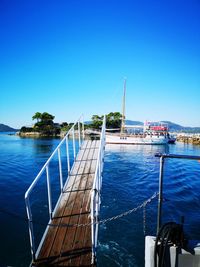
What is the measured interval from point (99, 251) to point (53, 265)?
2441 millimetres

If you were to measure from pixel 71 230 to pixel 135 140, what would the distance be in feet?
136

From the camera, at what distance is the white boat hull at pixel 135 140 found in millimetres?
45562

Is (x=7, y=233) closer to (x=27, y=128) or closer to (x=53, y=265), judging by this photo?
(x=53, y=265)

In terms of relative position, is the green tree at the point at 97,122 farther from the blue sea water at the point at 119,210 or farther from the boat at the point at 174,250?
the boat at the point at 174,250

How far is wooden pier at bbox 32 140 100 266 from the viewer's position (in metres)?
4.04

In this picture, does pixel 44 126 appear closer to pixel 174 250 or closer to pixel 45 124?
pixel 45 124

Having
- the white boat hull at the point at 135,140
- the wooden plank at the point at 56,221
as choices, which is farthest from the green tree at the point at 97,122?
the wooden plank at the point at 56,221

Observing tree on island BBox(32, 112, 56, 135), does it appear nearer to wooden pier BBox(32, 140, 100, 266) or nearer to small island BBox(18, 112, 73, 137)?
small island BBox(18, 112, 73, 137)

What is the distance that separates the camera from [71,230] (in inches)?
191

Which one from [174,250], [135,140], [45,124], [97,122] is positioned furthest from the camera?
[45,124]

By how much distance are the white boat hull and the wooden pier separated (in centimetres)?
3797

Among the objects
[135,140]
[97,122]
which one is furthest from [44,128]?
[135,140]

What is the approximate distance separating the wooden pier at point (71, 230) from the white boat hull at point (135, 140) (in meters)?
38.0

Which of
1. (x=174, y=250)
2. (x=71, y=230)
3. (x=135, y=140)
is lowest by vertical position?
(x=71, y=230)
